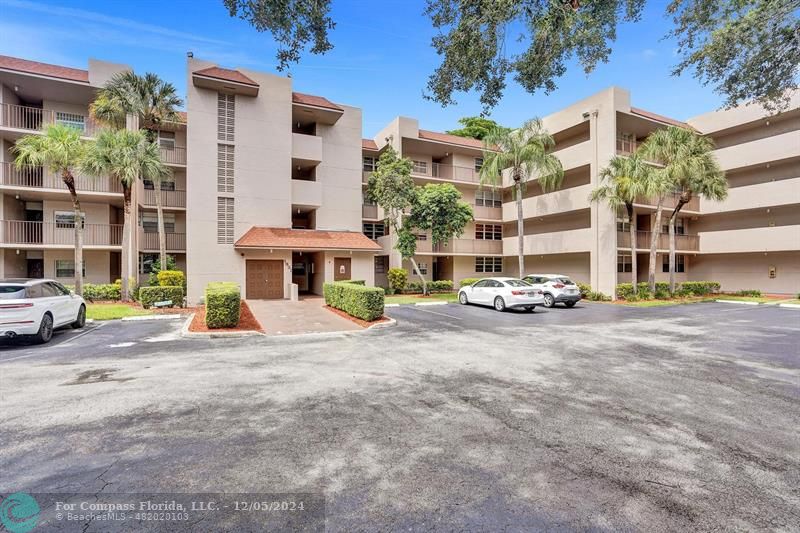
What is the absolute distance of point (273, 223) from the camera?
77.3 feet

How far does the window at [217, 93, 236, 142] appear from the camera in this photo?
22375mm

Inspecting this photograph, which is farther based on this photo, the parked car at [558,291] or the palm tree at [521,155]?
the palm tree at [521,155]

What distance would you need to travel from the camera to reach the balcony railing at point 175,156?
2398 centimetres

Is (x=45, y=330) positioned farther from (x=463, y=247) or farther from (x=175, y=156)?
(x=463, y=247)

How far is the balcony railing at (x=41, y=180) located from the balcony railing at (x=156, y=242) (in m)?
3.01

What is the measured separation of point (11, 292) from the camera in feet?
33.2

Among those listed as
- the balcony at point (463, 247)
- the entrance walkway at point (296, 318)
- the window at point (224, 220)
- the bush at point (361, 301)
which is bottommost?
the entrance walkway at point (296, 318)

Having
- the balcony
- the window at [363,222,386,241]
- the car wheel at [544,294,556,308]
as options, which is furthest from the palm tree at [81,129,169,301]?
the car wheel at [544,294,556,308]

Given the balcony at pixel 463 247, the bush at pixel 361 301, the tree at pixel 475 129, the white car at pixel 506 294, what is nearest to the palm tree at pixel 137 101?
the bush at pixel 361 301

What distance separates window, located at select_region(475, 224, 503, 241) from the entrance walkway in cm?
1643

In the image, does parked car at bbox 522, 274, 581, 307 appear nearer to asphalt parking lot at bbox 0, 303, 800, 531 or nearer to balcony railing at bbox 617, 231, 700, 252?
balcony railing at bbox 617, 231, 700, 252

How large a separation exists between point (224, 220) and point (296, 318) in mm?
10148

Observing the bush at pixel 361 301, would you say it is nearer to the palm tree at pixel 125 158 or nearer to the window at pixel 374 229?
the palm tree at pixel 125 158

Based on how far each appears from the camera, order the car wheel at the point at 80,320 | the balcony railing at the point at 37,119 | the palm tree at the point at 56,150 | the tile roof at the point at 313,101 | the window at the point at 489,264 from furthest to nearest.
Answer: the window at the point at 489,264 < the tile roof at the point at 313,101 < the balcony railing at the point at 37,119 < the palm tree at the point at 56,150 < the car wheel at the point at 80,320
